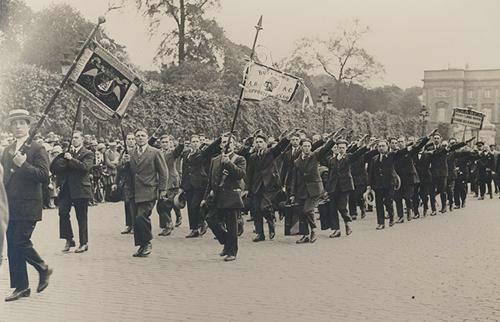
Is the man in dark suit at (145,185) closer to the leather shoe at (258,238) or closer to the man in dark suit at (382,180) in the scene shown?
the leather shoe at (258,238)

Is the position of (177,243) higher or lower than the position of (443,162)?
lower

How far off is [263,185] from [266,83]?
5.28 feet

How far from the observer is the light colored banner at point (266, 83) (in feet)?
35.1

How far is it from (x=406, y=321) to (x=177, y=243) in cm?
521

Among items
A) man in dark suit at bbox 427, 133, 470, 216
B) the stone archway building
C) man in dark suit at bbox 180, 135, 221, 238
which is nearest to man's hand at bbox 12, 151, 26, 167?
man in dark suit at bbox 180, 135, 221, 238

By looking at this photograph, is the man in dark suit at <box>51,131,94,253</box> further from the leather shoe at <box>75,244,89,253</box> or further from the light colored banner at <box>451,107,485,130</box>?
the light colored banner at <box>451,107,485,130</box>

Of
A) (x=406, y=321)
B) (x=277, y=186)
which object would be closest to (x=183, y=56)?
(x=277, y=186)

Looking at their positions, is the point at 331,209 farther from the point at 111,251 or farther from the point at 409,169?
the point at 111,251

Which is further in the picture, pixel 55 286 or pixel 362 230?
pixel 362 230

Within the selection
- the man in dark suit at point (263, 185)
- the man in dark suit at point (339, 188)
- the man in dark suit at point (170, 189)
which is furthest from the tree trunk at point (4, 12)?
the man in dark suit at point (339, 188)

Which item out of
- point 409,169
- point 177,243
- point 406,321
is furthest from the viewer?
point 409,169

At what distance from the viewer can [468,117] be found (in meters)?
18.7

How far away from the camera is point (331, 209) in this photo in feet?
38.9

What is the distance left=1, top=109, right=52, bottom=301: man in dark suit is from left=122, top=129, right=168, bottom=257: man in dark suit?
2.31m
